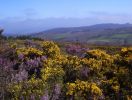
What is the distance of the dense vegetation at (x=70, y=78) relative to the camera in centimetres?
1101

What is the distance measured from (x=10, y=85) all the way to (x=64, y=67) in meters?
2.79

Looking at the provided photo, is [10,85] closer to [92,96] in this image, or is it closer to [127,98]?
[92,96]

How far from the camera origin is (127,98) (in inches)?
434

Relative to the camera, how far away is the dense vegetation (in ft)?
36.1

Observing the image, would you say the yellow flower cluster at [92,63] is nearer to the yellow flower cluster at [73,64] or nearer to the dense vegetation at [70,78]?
the dense vegetation at [70,78]

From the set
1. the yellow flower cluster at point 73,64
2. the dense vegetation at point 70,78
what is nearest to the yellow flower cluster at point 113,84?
the dense vegetation at point 70,78

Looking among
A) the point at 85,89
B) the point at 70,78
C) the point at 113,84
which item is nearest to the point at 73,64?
the point at 70,78

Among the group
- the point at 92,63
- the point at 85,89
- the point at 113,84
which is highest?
the point at 92,63

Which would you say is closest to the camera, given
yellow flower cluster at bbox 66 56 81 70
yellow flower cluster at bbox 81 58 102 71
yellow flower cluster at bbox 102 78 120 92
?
yellow flower cluster at bbox 102 78 120 92

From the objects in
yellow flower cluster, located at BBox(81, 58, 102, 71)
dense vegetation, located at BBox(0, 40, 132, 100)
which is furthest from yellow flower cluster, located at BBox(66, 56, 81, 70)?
yellow flower cluster, located at BBox(81, 58, 102, 71)

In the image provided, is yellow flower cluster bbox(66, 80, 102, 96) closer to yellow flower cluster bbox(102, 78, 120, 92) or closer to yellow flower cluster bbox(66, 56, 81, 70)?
yellow flower cluster bbox(102, 78, 120, 92)

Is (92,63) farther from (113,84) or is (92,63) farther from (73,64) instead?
(113,84)

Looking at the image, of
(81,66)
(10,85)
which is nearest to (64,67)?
(81,66)

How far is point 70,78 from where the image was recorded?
13.4m
